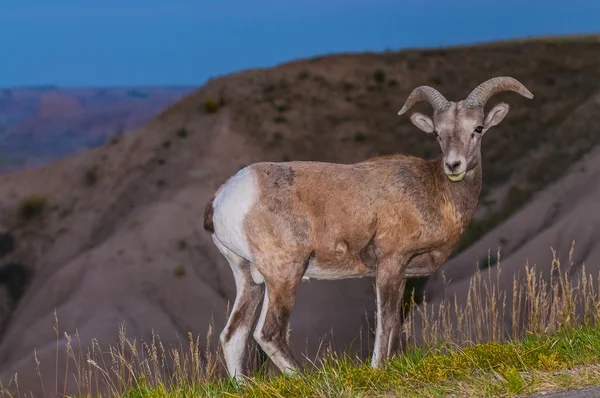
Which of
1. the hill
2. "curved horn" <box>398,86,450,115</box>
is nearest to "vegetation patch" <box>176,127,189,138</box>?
the hill

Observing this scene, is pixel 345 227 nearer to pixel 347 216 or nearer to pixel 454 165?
pixel 347 216

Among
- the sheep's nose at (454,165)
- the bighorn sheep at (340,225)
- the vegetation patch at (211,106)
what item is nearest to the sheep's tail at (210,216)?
the bighorn sheep at (340,225)

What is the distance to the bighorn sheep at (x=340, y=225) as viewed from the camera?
1041cm

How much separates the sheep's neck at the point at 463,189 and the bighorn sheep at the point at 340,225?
0.04 feet

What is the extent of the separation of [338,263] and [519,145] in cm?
4600

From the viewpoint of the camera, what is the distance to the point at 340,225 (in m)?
10.5

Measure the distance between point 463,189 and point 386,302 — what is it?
1.69 metres

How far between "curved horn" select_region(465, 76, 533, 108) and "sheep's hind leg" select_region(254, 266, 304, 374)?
2.83m

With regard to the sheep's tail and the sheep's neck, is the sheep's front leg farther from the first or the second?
the sheep's tail

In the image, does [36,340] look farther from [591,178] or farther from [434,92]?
[434,92]

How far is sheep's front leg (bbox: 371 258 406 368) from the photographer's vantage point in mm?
10453

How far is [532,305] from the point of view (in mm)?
13555

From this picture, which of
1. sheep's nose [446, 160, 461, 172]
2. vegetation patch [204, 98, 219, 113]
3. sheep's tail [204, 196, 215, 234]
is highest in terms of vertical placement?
sheep's nose [446, 160, 461, 172]

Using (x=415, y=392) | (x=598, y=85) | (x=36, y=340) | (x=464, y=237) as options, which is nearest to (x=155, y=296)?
(x=36, y=340)
